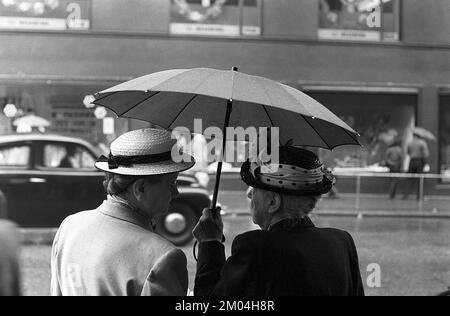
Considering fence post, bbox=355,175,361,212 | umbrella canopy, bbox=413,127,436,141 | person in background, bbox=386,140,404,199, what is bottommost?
fence post, bbox=355,175,361,212

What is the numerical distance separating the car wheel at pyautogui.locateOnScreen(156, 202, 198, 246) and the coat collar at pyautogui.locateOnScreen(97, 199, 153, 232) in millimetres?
7260

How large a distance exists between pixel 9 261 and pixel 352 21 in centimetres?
1622

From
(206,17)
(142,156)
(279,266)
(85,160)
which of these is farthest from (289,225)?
(206,17)

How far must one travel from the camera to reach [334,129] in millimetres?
2859

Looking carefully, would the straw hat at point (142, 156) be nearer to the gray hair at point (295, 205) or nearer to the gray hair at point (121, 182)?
the gray hair at point (121, 182)

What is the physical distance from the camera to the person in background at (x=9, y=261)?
1.40m

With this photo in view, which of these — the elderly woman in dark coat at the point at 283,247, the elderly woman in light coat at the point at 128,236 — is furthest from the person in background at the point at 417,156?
the elderly woman in light coat at the point at 128,236

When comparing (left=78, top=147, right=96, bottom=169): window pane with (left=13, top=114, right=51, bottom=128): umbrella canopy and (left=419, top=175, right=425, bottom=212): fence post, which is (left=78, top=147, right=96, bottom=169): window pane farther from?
(left=419, top=175, right=425, bottom=212): fence post

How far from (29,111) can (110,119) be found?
2.16 meters

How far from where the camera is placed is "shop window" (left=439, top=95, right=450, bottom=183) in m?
17.1

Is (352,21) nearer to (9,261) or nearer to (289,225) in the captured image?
(289,225)

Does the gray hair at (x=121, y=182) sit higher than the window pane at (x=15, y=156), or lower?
higher

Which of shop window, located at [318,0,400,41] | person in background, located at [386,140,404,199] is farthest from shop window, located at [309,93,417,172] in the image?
shop window, located at [318,0,400,41]

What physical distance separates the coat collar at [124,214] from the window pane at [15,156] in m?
7.41
